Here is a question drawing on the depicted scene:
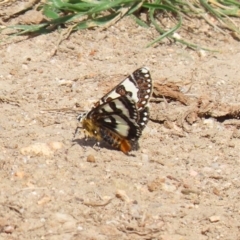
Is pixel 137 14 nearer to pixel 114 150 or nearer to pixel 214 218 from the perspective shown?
pixel 114 150

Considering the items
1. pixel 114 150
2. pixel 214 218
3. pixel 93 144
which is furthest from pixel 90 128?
pixel 214 218

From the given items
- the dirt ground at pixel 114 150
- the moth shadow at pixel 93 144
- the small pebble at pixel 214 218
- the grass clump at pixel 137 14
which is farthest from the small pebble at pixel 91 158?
the grass clump at pixel 137 14

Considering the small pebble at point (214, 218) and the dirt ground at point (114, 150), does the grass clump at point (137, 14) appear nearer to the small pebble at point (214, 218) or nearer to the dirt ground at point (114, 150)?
the dirt ground at point (114, 150)

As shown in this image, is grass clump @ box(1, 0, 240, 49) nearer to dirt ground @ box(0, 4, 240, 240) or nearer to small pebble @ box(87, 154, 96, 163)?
dirt ground @ box(0, 4, 240, 240)

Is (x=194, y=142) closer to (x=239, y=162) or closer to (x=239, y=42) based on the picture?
(x=239, y=162)

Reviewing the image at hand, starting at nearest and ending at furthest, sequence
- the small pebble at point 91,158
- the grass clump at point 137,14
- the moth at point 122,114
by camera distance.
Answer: the small pebble at point 91,158
the moth at point 122,114
the grass clump at point 137,14

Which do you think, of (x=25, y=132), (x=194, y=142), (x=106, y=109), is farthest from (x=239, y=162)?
(x=25, y=132)
